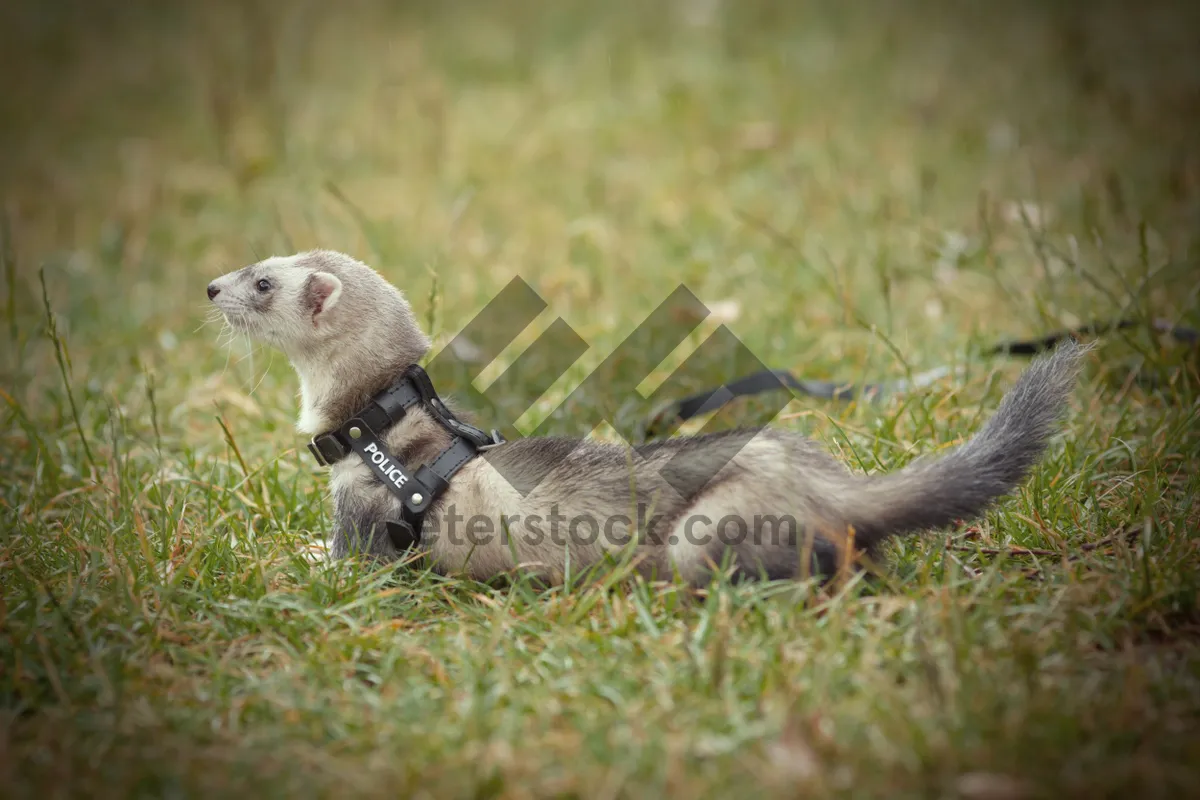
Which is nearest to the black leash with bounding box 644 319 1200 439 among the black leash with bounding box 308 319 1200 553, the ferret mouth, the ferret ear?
the black leash with bounding box 308 319 1200 553

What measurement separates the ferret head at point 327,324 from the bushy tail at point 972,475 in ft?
4.67

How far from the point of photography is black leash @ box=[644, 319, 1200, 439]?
4215 mm

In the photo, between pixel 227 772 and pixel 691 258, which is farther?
pixel 691 258

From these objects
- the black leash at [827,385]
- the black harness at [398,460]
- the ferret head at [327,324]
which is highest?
the ferret head at [327,324]

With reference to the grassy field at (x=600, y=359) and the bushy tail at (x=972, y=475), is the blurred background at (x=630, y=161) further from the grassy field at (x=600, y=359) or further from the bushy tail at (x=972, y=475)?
the bushy tail at (x=972, y=475)

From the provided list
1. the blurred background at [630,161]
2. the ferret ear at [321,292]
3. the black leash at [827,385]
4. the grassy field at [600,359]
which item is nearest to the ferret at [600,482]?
the ferret ear at [321,292]

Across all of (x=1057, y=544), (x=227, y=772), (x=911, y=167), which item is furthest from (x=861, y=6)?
(x=227, y=772)

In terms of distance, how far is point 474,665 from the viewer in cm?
269

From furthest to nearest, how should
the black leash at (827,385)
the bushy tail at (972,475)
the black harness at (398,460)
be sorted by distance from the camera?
the black leash at (827,385), the black harness at (398,460), the bushy tail at (972,475)

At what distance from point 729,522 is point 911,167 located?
468 centimetres

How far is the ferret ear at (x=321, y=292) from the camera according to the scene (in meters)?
3.20

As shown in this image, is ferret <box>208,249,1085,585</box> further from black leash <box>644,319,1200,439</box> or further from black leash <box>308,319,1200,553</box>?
black leash <box>644,319,1200,439</box>

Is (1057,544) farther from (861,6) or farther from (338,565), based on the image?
(861,6)

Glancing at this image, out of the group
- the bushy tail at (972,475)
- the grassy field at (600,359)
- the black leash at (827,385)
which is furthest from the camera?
the black leash at (827,385)
